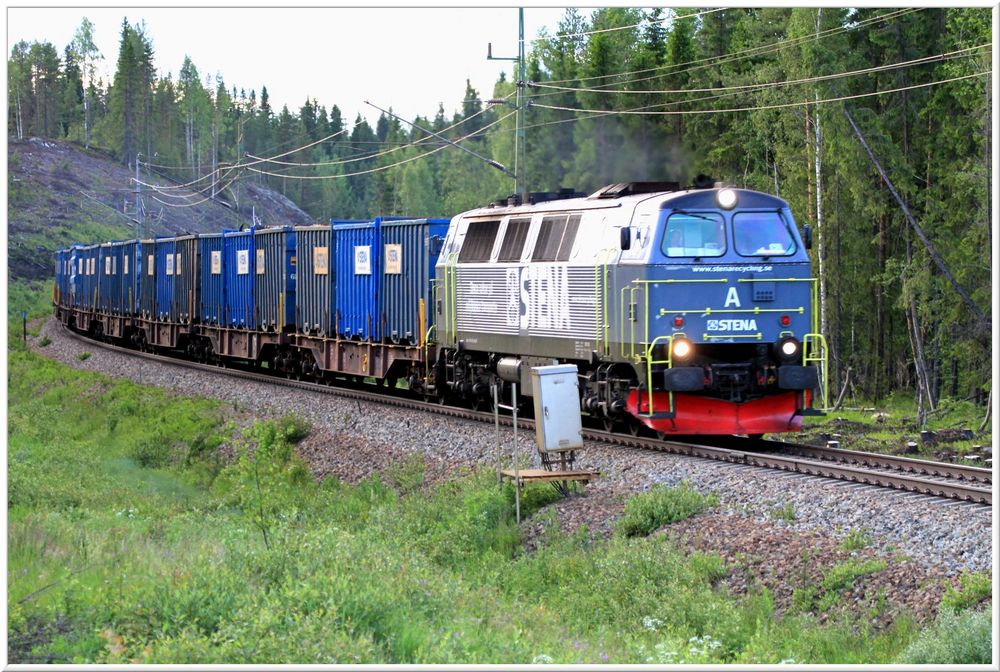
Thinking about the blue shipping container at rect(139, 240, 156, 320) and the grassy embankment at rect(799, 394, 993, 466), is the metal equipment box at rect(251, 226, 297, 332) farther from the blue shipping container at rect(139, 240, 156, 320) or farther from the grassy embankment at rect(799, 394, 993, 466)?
the grassy embankment at rect(799, 394, 993, 466)

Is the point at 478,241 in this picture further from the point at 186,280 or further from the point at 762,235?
the point at 186,280

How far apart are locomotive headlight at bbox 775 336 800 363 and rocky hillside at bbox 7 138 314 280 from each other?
63677mm

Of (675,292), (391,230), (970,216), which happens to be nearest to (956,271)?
(970,216)

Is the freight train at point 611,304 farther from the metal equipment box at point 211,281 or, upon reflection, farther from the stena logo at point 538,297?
the metal equipment box at point 211,281

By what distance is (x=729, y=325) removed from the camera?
1585 cm

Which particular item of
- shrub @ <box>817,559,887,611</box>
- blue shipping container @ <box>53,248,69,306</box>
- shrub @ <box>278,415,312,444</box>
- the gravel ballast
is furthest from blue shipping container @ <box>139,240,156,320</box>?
shrub @ <box>817,559,887,611</box>

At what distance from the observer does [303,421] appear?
2214cm

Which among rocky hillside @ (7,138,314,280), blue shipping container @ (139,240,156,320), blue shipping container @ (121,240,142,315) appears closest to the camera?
blue shipping container @ (139,240,156,320)

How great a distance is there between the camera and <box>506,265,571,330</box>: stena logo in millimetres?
17453

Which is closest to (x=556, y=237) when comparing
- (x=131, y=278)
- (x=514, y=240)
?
(x=514, y=240)

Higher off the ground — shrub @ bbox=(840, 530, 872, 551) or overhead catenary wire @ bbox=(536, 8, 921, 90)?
overhead catenary wire @ bbox=(536, 8, 921, 90)

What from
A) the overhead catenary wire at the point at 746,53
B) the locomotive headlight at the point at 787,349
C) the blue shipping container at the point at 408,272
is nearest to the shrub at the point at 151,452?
the blue shipping container at the point at 408,272

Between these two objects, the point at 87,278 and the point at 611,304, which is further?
the point at 87,278

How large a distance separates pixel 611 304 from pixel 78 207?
82.4 m
